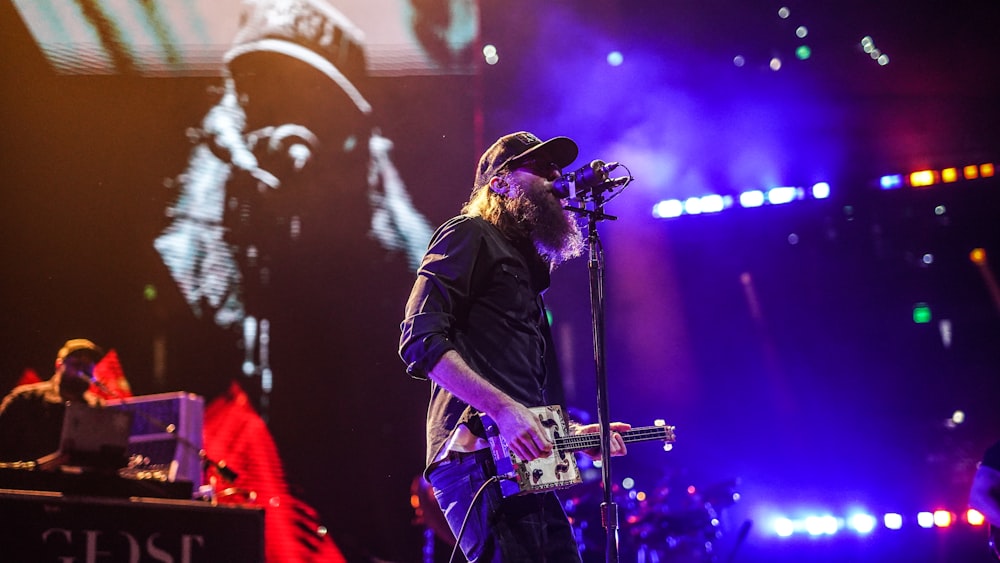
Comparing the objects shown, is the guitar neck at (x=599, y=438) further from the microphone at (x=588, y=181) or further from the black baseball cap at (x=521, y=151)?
the black baseball cap at (x=521, y=151)

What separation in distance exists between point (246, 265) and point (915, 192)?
7.68m

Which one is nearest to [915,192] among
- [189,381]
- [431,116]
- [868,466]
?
[868,466]

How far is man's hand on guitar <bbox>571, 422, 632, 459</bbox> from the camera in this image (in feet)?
8.02

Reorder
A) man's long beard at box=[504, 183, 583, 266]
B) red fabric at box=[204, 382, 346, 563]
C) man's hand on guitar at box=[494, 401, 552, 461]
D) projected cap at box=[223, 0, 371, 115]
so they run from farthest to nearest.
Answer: projected cap at box=[223, 0, 371, 115] < red fabric at box=[204, 382, 346, 563] < man's long beard at box=[504, 183, 583, 266] < man's hand on guitar at box=[494, 401, 552, 461]

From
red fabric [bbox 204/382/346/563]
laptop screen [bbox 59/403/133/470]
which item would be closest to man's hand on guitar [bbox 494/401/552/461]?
laptop screen [bbox 59/403/133/470]

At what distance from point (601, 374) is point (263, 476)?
4834mm

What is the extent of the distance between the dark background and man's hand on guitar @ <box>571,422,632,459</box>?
14.4 ft

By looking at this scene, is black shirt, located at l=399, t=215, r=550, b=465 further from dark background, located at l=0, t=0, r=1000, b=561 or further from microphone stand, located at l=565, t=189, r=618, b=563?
dark background, located at l=0, t=0, r=1000, b=561

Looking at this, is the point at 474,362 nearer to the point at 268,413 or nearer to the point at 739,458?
the point at 268,413

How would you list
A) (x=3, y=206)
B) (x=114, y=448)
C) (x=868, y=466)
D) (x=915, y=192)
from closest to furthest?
(x=114, y=448), (x=3, y=206), (x=868, y=466), (x=915, y=192)

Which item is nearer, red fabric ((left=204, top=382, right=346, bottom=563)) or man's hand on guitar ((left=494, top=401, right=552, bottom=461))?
man's hand on guitar ((left=494, top=401, right=552, bottom=461))

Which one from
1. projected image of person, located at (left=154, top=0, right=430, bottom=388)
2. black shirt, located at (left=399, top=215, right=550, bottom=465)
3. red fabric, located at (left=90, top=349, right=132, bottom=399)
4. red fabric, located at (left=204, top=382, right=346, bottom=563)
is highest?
projected image of person, located at (left=154, top=0, right=430, bottom=388)

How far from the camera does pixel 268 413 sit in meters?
6.62

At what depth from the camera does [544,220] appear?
8.64 feet
